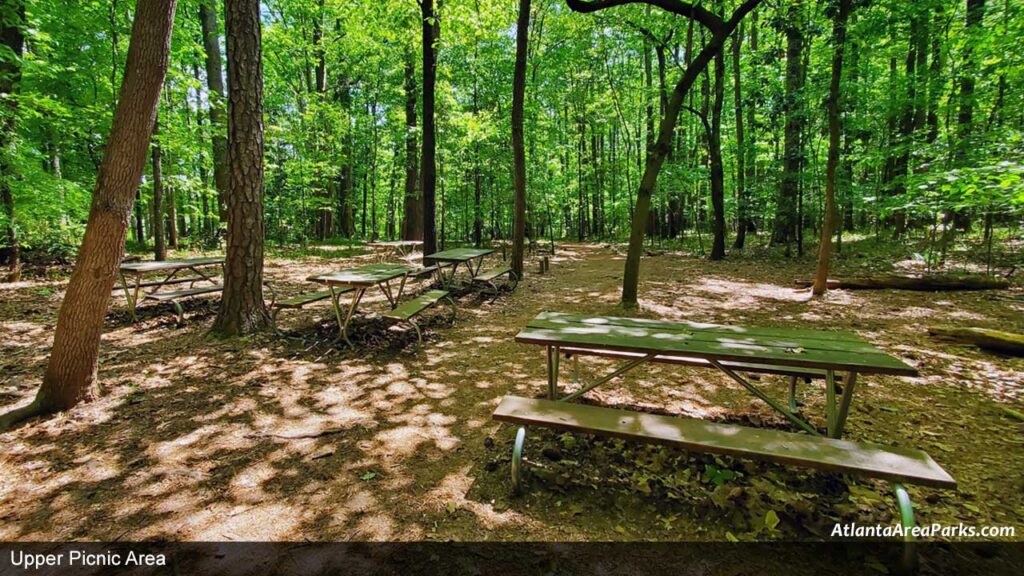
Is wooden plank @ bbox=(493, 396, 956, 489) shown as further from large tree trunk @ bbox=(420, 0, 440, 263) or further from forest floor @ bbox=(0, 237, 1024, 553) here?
large tree trunk @ bbox=(420, 0, 440, 263)

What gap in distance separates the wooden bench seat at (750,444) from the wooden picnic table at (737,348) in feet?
1.27

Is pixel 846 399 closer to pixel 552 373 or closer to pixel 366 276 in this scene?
pixel 552 373

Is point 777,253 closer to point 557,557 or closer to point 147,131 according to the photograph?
point 557,557

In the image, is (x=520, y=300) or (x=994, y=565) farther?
(x=520, y=300)

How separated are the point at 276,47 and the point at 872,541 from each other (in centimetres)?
1980

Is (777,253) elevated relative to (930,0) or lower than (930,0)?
lower

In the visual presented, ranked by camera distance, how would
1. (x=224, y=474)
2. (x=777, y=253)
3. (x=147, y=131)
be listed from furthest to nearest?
(x=777, y=253) < (x=147, y=131) < (x=224, y=474)

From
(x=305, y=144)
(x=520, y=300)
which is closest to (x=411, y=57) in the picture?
(x=305, y=144)

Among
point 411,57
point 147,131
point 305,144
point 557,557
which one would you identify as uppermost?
point 411,57

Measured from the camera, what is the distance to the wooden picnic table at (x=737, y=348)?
2283 mm

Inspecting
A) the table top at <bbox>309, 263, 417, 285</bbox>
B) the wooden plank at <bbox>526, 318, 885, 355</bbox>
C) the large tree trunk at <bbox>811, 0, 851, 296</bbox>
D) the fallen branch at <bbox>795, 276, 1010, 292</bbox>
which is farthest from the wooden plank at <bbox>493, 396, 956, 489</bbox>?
the fallen branch at <bbox>795, 276, 1010, 292</bbox>

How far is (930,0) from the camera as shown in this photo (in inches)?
262

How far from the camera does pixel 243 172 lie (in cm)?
471

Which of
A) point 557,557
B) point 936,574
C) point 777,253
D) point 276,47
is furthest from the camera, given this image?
point 276,47
